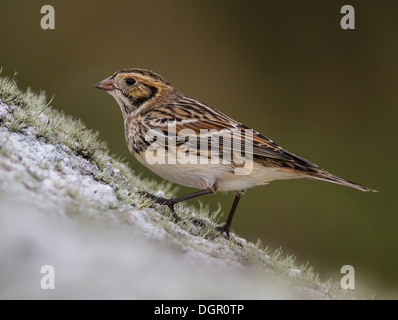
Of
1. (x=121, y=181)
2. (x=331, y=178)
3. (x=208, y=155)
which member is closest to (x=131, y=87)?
(x=121, y=181)

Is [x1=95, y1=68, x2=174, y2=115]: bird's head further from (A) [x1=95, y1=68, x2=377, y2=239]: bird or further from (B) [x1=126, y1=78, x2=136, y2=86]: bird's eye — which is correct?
(A) [x1=95, y1=68, x2=377, y2=239]: bird

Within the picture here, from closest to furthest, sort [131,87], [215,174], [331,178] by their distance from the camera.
A: [331,178]
[215,174]
[131,87]

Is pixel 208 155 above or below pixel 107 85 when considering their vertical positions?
below

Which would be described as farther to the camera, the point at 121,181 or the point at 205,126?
the point at 205,126

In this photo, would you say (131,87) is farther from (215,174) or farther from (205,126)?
(215,174)

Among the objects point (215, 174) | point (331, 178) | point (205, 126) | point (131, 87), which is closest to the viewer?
point (331, 178)

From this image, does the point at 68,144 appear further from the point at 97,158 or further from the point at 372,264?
the point at 372,264

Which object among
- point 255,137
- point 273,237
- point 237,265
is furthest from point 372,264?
point 237,265

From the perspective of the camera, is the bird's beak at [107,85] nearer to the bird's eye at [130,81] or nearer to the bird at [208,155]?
the bird's eye at [130,81]
